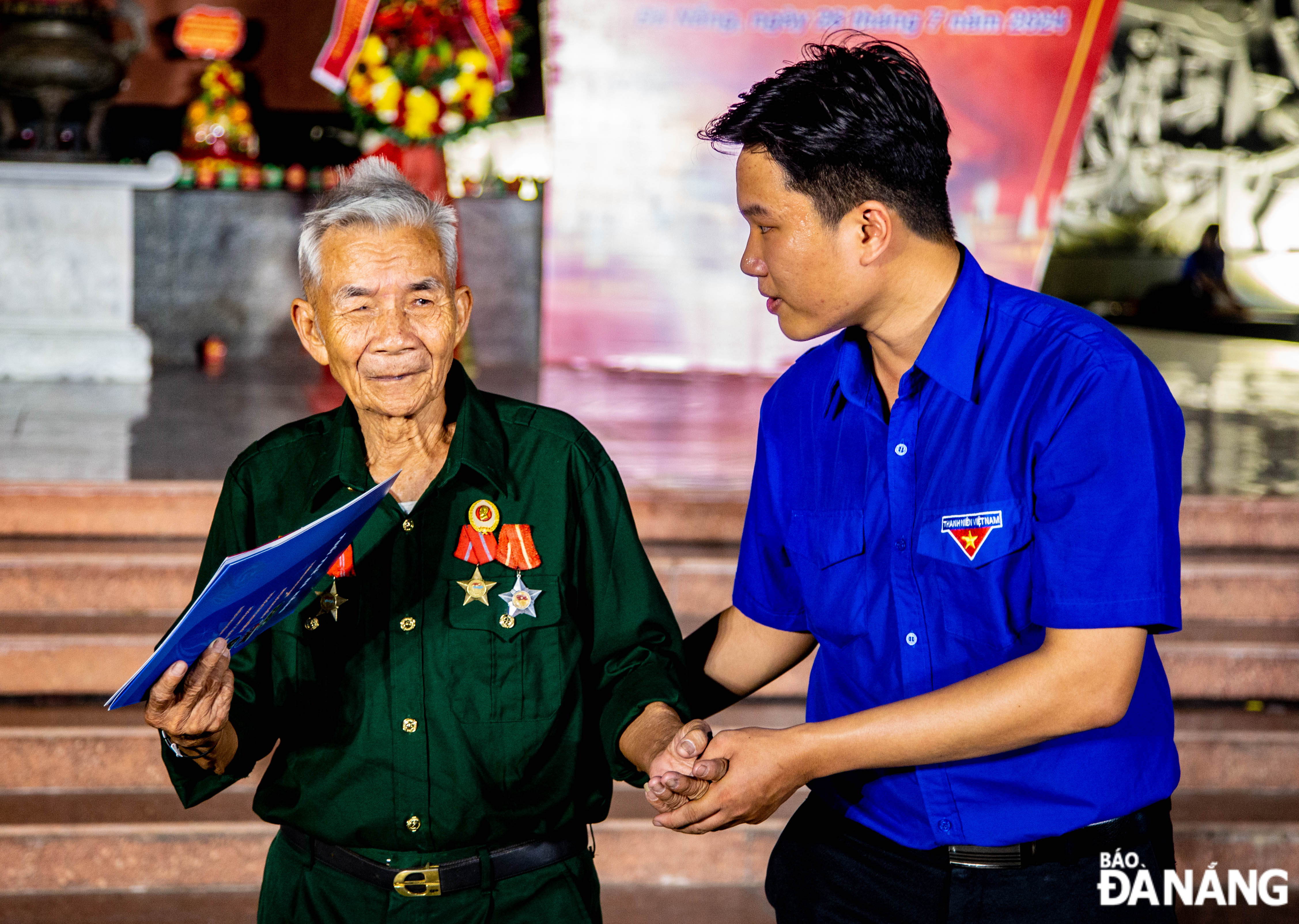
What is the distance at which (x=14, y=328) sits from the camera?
7234 mm

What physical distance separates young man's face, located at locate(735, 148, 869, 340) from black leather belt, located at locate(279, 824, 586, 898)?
75cm

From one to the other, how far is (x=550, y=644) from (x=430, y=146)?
6026 mm

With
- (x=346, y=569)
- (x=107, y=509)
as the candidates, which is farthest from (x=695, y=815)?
(x=107, y=509)

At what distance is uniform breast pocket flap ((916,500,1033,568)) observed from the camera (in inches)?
58.5

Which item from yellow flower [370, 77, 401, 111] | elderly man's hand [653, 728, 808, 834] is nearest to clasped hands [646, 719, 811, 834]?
elderly man's hand [653, 728, 808, 834]

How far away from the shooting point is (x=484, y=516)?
1.66 m

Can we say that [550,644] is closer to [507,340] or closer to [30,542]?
[30,542]

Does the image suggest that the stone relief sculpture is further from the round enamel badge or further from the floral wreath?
the round enamel badge

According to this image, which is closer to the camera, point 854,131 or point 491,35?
point 854,131

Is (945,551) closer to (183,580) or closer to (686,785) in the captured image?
(686,785)

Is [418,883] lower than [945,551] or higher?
lower

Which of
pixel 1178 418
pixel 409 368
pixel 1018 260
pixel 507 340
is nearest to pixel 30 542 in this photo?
pixel 409 368

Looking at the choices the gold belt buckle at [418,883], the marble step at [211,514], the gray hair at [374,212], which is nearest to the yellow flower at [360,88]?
the marble step at [211,514]

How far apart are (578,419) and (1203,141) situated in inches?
528
